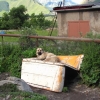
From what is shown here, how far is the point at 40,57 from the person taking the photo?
9781 mm

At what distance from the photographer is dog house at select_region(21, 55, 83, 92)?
8875 mm

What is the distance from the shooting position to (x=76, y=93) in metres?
8.81

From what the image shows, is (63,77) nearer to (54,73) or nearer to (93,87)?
(54,73)

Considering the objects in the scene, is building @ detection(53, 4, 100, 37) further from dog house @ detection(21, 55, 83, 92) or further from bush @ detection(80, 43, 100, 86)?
bush @ detection(80, 43, 100, 86)

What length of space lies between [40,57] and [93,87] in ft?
6.17

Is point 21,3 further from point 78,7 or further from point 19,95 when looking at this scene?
point 19,95

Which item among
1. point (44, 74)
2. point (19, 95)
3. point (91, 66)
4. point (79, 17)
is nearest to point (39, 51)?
point (44, 74)

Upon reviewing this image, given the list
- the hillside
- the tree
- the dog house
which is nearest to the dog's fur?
the dog house

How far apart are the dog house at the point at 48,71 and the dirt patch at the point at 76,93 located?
A: 0.19 meters

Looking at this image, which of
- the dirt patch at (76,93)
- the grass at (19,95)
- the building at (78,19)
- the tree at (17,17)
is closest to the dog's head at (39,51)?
the dirt patch at (76,93)

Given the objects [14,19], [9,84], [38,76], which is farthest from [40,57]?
[14,19]

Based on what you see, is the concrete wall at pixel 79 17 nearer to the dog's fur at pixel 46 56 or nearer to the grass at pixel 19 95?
the dog's fur at pixel 46 56

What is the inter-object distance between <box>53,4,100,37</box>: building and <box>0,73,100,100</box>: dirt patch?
1328 centimetres

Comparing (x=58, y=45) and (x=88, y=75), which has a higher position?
(x=58, y=45)
